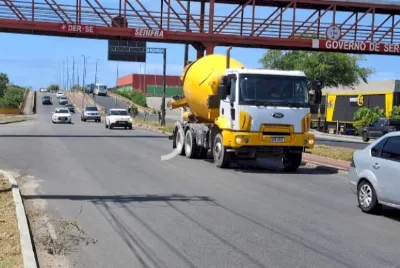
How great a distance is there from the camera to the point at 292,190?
41.9ft

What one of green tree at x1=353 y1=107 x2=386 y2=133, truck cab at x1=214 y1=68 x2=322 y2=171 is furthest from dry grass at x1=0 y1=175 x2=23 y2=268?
green tree at x1=353 y1=107 x2=386 y2=133

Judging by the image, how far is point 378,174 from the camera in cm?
959

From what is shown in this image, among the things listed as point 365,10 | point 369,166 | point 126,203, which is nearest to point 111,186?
point 126,203

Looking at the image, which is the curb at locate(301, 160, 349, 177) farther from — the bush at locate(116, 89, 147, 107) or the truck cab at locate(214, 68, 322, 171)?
the bush at locate(116, 89, 147, 107)

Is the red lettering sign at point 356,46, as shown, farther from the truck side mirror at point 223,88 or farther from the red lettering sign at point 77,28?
the truck side mirror at point 223,88

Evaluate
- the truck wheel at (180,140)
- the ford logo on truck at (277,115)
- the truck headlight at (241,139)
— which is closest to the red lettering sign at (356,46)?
the truck wheel at (180,140)

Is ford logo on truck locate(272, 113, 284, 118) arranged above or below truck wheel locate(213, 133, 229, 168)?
above

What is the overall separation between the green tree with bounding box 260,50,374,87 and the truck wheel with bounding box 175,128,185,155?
37.9m

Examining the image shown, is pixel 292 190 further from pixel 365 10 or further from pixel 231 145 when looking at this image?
pixel 365 10

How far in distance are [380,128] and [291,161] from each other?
21.4 metres

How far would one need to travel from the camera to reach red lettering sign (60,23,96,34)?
28.5 meters

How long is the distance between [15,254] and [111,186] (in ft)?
19.8

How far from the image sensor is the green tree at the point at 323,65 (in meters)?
59.0

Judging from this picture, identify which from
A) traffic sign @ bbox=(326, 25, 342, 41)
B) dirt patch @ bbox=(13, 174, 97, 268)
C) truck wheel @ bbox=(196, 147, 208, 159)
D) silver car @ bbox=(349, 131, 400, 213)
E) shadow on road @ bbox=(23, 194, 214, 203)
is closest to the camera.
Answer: dirt patch @ bbox=(13, 174, 97, 268)
